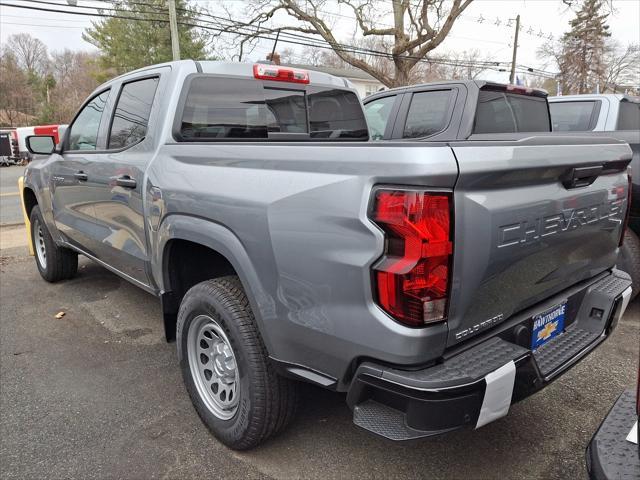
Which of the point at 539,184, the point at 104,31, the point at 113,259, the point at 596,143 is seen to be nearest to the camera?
the point at 539,184

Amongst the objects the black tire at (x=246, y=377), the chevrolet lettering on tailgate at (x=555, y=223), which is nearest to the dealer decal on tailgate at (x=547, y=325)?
the chevrolet lettering on tailgate at (x=555, y=223)

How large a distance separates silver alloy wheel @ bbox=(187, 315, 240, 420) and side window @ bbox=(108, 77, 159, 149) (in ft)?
4.37

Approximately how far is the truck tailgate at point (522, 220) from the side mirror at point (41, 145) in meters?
4.13

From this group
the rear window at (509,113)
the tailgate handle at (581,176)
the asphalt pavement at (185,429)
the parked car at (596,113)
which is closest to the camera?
the tailgate handle at (581,176)

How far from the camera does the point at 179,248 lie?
2736 mm

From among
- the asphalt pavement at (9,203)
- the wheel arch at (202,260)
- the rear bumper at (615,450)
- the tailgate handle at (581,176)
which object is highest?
the tailgate handle at (581,176)

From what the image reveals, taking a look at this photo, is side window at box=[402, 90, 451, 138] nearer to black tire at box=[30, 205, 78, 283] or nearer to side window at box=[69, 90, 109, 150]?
side window at box=[69, 90, 109, 150]

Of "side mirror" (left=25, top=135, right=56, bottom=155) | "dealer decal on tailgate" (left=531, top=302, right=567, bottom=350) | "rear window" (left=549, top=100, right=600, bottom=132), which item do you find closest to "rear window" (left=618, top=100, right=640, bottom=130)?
"rear window" (left=549, top=100, right=600, bottom=132)

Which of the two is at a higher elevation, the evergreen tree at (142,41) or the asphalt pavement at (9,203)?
the evergreen tree at (142,41)

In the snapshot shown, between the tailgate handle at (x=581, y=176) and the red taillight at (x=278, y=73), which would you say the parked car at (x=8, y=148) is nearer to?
the red taillight at (x=278, y=73)

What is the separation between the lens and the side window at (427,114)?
4.93 m

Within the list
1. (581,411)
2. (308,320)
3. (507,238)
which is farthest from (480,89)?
(308,320)

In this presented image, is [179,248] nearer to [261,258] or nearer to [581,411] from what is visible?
[261,258]

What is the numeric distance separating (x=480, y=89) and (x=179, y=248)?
3546 mm
